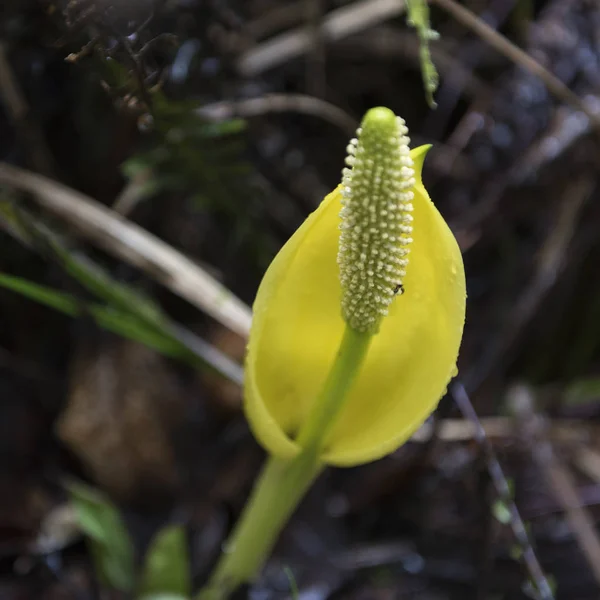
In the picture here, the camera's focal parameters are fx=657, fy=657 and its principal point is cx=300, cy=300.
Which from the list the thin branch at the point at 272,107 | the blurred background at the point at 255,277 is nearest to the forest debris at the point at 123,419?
the blurred background at the point at 255,277

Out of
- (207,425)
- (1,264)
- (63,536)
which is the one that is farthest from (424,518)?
(1,264)

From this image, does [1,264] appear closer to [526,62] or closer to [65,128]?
[65,128]

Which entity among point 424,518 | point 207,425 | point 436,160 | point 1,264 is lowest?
point 424,518

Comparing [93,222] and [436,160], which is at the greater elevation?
[93,222]

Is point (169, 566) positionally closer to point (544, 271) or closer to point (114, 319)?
point (114, 319)

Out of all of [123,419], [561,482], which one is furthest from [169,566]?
[561,482]

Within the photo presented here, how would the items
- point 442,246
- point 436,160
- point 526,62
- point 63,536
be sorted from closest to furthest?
1. point 442,246
2. point 526,62
3. point 63,536
4. point 436,160

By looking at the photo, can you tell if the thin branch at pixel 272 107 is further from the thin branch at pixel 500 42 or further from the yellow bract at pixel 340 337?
the yellow bract at pixel 340 337
